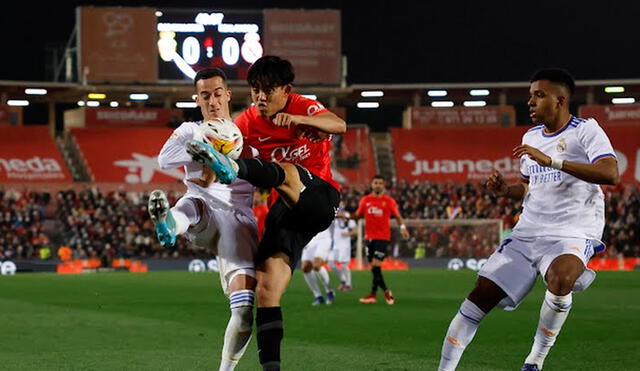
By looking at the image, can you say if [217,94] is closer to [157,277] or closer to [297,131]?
[297,131]

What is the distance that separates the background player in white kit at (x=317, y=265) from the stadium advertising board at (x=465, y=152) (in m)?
26.7

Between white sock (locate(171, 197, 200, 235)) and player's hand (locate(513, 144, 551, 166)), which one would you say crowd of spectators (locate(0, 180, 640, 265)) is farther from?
white sock (locate(171, 197, 200, 235))

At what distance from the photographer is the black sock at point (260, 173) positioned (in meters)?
6.40

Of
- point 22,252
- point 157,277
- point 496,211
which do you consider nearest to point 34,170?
point 22,252

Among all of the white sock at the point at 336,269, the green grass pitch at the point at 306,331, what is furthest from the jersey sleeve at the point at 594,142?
the white sock at the point at 336,269

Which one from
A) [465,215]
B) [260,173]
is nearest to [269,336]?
[260,173]

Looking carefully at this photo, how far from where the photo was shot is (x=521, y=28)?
212 ft

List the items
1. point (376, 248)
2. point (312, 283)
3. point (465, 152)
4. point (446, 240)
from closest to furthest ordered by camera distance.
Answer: point (312, 283) < point (376, 248) < point (446, 240) < point (465, 152)

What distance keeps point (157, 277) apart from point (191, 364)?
19734mm

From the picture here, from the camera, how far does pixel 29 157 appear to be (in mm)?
42719

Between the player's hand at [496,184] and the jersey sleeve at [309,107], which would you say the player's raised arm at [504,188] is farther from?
the jersey sleeve at [309,107]

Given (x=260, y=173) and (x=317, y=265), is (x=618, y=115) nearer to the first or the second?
(x=317, y=265)

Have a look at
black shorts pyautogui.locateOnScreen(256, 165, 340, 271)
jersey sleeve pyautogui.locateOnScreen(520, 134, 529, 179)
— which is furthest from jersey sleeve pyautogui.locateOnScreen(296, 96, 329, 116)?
jersey sleeve pyautogui.locateOnScreen(520, 134, 529, 179)

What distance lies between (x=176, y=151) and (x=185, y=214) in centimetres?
47
